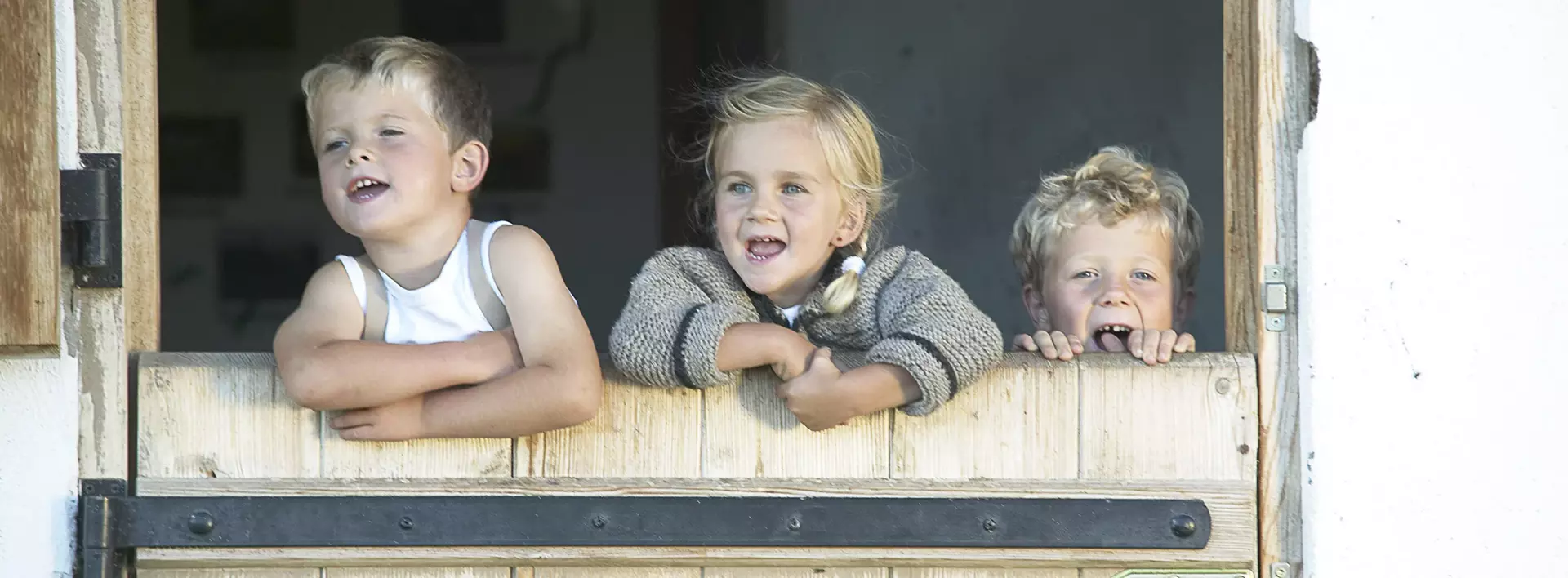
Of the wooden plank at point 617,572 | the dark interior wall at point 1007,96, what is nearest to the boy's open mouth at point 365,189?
the wooden plank at point 617,572

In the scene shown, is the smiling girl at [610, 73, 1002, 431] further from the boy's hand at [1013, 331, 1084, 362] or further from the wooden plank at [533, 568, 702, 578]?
the wooden plank at [533, 568, 702, 578]

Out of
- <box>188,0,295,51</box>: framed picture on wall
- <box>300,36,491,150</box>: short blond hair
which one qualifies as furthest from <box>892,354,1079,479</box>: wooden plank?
<box>188,0,295,51</box>: framed picture on wall

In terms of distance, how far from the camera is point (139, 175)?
223 centimetres

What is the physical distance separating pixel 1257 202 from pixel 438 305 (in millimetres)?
1152

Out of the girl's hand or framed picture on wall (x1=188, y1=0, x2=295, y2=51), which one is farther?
framed picture on wall (x1=188, y1=0, x2=295, y2=51)

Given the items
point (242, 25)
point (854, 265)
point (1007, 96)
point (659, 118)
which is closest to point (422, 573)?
point (854, 265)

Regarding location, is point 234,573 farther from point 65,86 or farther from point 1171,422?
point 1171,422

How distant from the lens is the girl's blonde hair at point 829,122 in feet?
8.11

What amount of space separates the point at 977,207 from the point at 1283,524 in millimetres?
3728

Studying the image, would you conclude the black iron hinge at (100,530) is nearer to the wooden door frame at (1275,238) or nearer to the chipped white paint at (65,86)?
the chipped white paint at (65,86)

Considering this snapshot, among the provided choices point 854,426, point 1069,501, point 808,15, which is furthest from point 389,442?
point 808,15

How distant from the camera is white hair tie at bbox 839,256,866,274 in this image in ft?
7.86

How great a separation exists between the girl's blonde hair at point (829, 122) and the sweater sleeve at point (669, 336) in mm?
264

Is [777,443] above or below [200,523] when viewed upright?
above
